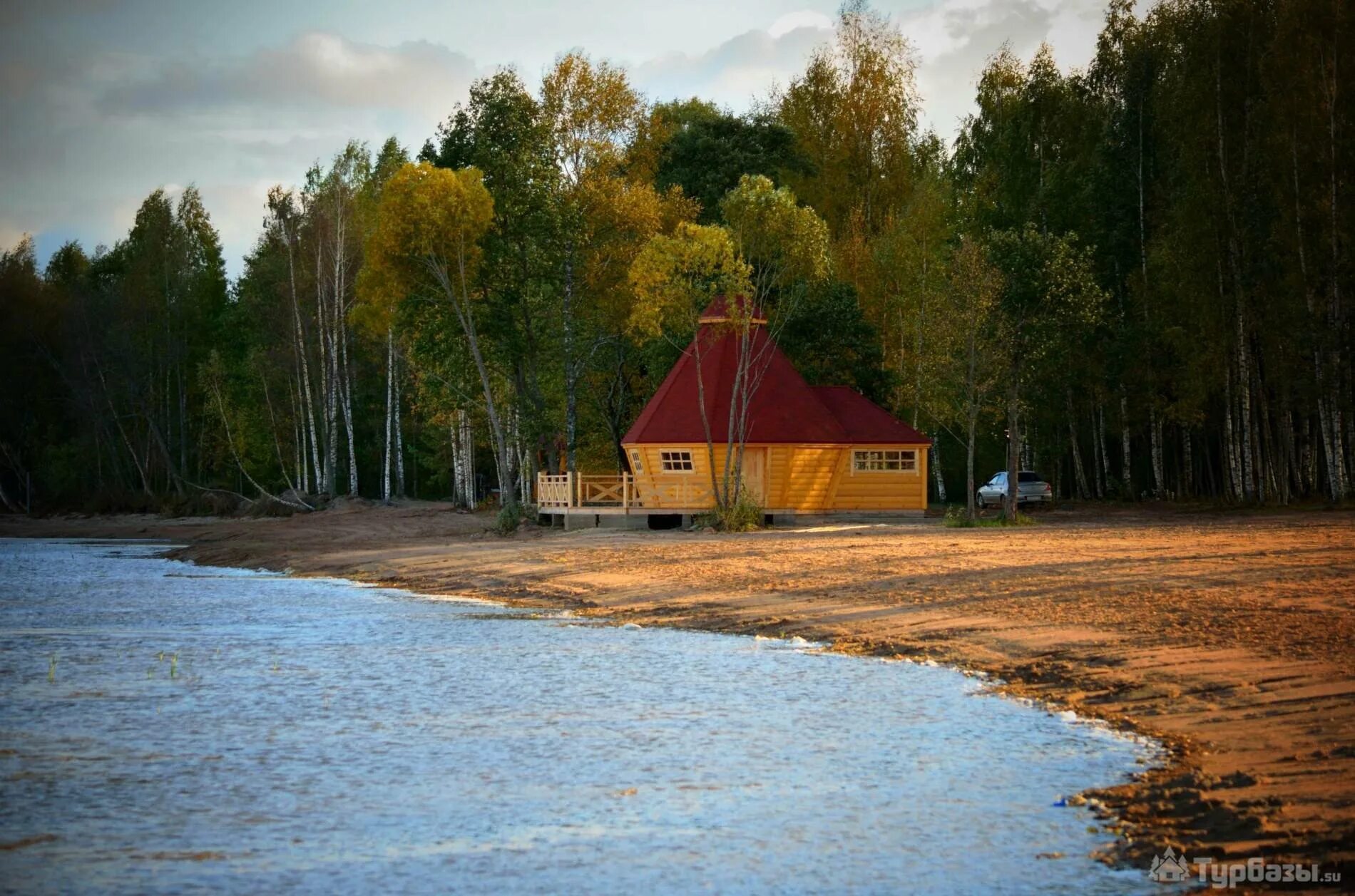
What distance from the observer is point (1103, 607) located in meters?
16.9

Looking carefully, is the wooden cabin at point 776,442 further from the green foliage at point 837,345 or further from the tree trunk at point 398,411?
the tree trunk at point 398,411

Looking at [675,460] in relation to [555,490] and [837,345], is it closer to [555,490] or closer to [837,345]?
[555,490]

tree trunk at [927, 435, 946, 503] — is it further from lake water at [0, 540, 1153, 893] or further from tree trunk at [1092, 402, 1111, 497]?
lake water at [0, 540, 1153, 893]

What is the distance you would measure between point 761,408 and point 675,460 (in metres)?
3.16

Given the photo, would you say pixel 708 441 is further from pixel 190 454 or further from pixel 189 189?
pixel 189 189

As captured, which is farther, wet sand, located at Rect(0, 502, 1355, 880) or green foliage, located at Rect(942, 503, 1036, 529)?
green foliage, located at Rect(942, 503, 1036, 529)

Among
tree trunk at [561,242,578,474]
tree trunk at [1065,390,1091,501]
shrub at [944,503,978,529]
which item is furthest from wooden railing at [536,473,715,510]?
tree trunk at [1065,390,1091,501]

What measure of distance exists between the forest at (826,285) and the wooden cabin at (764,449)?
1590mm

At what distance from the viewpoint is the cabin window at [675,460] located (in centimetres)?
4081

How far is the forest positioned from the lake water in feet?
79.1

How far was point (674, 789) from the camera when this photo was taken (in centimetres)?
947

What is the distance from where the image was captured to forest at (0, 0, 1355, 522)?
1544 inches

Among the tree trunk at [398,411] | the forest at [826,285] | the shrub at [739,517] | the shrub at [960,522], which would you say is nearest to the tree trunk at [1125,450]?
the forest at [826,285]

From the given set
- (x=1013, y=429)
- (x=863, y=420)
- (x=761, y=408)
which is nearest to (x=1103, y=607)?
(x=1013, y=429)
